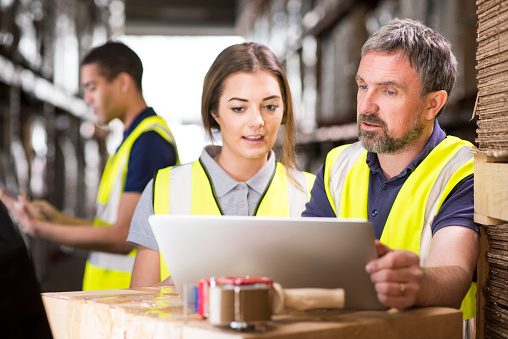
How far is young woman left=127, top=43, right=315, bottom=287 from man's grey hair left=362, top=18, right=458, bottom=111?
532 millimetres

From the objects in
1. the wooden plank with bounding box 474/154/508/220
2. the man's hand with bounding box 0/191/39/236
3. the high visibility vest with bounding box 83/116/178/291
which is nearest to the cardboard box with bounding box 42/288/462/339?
the wooden plank with bounding box 474/154/508/220

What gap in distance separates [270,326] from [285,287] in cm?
20

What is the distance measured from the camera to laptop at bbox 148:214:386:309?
1473 millimetres

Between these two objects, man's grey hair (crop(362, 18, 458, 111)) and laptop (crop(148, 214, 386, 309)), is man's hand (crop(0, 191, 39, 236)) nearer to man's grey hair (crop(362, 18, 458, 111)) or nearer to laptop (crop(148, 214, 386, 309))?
man's grey hair (crop(362, 18, 458, 111))

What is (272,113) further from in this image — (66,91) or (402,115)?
(66,91)

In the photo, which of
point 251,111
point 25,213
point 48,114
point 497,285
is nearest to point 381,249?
point 497,285

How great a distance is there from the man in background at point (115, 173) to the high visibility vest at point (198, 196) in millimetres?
748

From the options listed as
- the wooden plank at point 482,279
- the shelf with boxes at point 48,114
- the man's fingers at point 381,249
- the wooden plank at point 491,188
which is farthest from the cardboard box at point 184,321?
the shelf with boxes at point 48,114

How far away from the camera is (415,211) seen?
2164mm

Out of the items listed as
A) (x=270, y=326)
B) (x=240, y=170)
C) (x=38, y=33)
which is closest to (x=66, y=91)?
(x=38, y=33)

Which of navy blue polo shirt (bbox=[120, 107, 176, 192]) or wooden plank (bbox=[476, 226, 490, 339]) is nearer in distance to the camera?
wooden plank (bbox=[476, 226, 490, 339])

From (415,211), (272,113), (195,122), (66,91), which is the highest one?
(195,122)

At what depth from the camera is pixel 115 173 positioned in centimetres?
383

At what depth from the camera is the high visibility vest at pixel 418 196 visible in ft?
6.97
